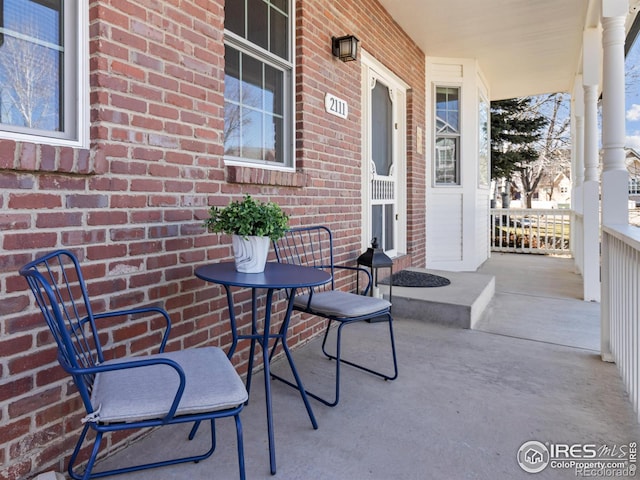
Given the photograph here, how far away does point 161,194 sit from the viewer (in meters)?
1.94

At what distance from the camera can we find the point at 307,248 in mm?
3205

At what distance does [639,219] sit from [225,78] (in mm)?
2997

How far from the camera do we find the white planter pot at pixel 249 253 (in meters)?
1.88

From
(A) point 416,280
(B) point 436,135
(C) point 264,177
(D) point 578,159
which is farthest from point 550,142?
(C) point 264,177

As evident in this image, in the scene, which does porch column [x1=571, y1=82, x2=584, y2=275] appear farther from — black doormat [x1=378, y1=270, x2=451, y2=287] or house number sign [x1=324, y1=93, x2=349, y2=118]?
house number sign [x1=324, y1=93, x2=349, y2=118]

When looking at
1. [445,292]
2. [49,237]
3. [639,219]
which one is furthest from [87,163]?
[639,219]

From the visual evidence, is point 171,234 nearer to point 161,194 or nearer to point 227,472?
point 161,194

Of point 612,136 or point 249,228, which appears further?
point 612,136

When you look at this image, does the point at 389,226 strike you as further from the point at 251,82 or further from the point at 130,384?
the point at 130,384

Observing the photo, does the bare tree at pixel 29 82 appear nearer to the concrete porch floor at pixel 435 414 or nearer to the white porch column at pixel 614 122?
the concrete porch floor at pixel 435 414

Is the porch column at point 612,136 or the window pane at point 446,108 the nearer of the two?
the porch column at point 612,136

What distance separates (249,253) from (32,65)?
3.47ft

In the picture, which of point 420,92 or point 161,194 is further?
point 420,92

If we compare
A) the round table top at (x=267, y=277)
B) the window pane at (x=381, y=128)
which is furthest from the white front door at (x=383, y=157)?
the round table top at (x=267, y=277)
